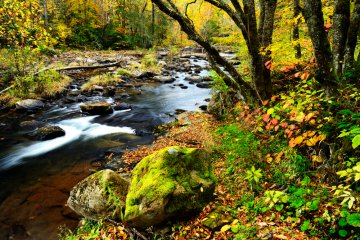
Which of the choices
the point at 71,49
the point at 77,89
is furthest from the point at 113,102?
the point at 71,49

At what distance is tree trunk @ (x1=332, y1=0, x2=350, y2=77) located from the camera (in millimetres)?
4081

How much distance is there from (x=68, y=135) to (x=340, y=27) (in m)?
9.46

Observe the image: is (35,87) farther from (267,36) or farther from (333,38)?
(333,38)

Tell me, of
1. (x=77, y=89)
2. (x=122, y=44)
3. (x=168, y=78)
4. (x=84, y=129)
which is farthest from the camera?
(x=122, y=44)

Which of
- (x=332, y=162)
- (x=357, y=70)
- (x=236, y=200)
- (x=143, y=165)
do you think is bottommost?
(x=236, y=200)

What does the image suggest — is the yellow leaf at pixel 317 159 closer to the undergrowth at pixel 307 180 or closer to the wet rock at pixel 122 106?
the undergrowth at pixel 307 180

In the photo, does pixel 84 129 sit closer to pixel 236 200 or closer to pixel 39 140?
pixel 39 140

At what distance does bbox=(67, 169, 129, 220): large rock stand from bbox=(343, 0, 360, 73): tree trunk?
463 centimetres

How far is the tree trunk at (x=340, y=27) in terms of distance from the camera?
161 inches

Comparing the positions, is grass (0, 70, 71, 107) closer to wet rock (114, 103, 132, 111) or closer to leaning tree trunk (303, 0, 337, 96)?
wet rock (114, 103, 132, 111)

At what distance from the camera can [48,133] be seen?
9.82m

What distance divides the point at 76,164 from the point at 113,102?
7227 mm

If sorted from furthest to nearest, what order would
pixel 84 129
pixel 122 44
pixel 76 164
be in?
pixel 122 44
pixel 84 129
pixel 76 164

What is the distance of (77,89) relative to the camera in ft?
55.5
